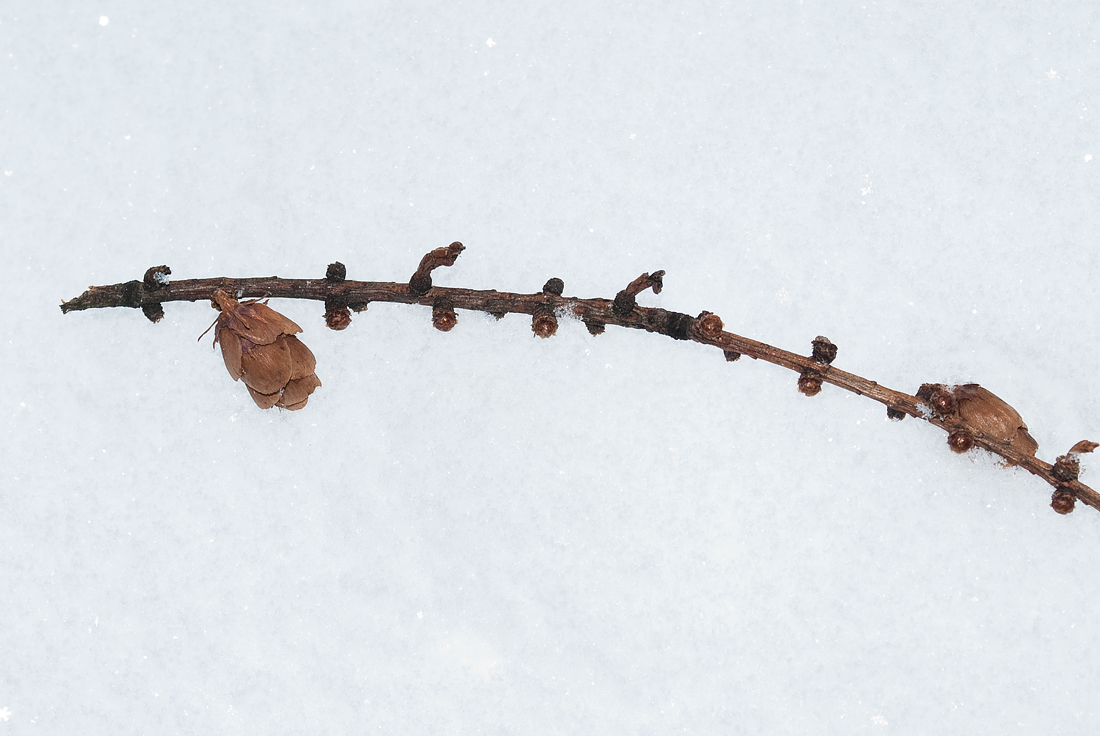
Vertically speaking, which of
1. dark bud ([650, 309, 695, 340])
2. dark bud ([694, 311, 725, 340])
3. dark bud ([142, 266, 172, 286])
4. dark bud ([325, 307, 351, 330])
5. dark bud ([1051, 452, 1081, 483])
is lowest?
dark bud ([1051, 452, 1081, 483])

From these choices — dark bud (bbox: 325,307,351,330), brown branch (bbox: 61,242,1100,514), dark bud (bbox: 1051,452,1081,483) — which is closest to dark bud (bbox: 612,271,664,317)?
brown branch (bbox: 61,242,1100,514)

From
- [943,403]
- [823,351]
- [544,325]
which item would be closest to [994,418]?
[943,403]

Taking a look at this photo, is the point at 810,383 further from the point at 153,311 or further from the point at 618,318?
the point at 153,311

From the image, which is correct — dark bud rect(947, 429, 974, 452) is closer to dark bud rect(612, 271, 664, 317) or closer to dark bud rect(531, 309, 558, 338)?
dark bud rect(612, 271, 664, 317)

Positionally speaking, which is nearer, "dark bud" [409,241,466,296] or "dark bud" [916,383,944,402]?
"dark bud" [409,241,466,296]

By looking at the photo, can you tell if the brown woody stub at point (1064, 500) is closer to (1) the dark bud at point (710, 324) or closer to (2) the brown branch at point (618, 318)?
(2) the brown branch at point (618, 318)

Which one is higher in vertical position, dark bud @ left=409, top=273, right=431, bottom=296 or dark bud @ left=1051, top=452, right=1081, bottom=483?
dark bud @ left=409, top=273, right=431, bottom=296
